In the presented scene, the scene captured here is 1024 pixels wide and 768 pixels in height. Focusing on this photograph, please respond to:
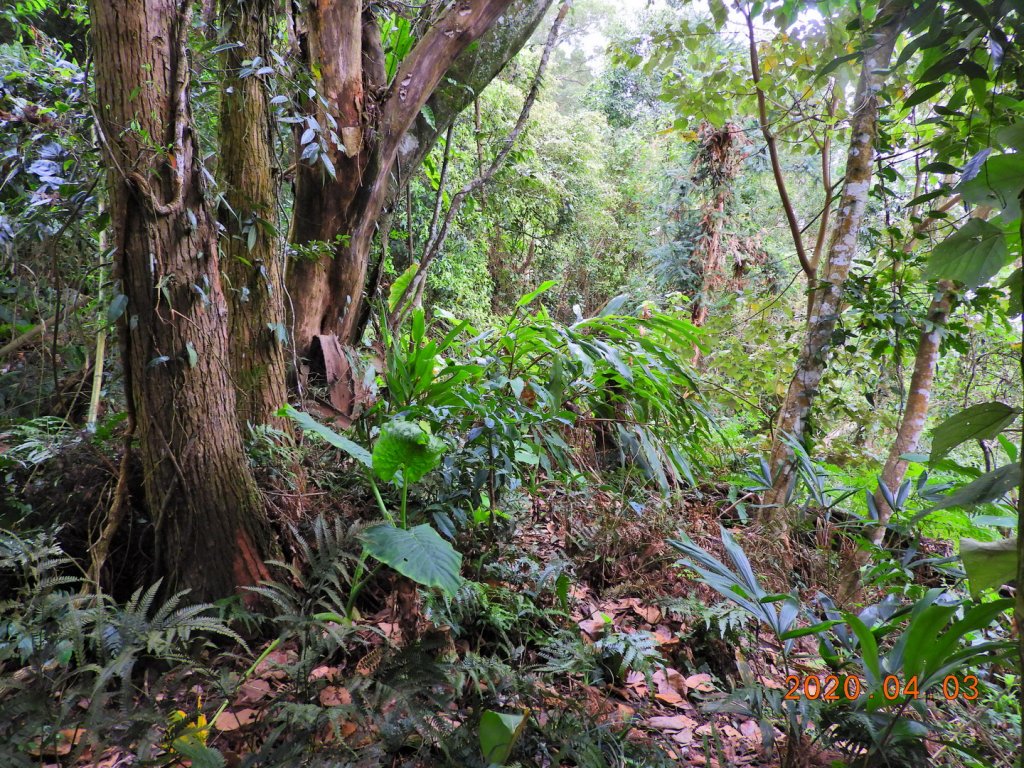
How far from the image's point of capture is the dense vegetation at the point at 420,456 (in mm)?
1176

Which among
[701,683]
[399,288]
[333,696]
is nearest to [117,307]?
[333,696]

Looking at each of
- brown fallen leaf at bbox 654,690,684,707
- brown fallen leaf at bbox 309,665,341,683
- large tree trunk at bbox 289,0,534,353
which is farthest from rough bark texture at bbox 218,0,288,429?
brown fallen leaf at bbox 654,690,684,707

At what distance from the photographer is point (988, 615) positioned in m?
1.01

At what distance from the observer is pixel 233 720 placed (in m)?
1.42

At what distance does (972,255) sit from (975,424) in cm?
23

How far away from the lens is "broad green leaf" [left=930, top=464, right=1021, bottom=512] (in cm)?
72

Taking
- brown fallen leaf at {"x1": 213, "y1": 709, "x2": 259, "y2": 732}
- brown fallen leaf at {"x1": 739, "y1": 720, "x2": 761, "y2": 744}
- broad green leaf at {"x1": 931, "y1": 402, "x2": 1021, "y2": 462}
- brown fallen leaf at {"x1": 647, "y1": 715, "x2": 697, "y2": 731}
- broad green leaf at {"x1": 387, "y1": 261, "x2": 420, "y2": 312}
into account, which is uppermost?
broad green leaf at {"x1": 387, "y1": 261, "x2": 420, "y2": 312}

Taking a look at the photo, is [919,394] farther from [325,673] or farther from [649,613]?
[325,673]

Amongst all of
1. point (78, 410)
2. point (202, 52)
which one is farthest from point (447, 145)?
point (78, 410)

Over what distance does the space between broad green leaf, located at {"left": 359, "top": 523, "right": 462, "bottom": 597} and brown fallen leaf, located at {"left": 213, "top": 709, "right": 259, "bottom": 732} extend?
0.50 metres

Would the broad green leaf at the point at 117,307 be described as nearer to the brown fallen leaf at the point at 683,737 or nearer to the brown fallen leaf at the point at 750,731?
the brown fallen leaf at the point at 683,737

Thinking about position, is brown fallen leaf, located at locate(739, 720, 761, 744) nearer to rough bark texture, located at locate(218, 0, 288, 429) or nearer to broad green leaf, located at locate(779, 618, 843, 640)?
broad green leaf, located at locate(779, 618, 843, 640)

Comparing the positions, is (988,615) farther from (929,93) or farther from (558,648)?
(558,648)

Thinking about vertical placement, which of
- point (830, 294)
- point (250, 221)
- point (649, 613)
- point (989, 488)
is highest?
point (250, 221)
